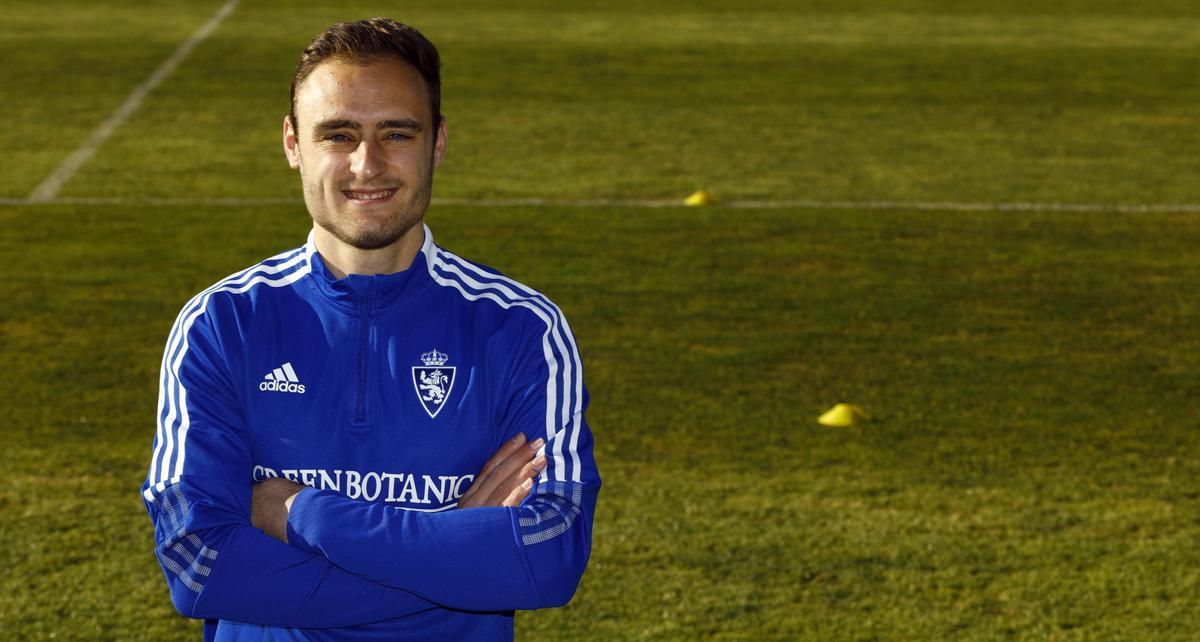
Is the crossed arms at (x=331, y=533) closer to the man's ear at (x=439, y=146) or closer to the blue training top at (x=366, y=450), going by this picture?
the blue training top at (x=366, y=450)

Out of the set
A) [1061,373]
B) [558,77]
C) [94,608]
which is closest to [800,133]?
[558,77]

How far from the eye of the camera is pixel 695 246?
348 inches

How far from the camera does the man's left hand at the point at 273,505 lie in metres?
2.53

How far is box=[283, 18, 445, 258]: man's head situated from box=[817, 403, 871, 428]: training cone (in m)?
3.89

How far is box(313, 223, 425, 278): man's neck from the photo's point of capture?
2561 mm

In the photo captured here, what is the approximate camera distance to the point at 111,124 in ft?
39.9

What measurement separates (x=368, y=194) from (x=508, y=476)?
473mm

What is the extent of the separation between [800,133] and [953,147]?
110 cm

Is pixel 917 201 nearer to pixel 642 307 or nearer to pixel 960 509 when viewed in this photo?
pixel 642 307

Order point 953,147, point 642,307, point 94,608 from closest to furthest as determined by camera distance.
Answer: point 94,608
point 642,307
point 953,147

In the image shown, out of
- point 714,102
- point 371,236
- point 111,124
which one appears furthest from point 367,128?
point 714,102

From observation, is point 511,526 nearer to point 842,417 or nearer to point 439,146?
point 439,146

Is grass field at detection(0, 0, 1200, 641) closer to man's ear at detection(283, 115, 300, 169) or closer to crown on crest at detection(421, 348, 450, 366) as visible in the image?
crown on crest at detection(421, 348, 450, 366)

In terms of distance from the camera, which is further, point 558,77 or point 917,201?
point 558,77
